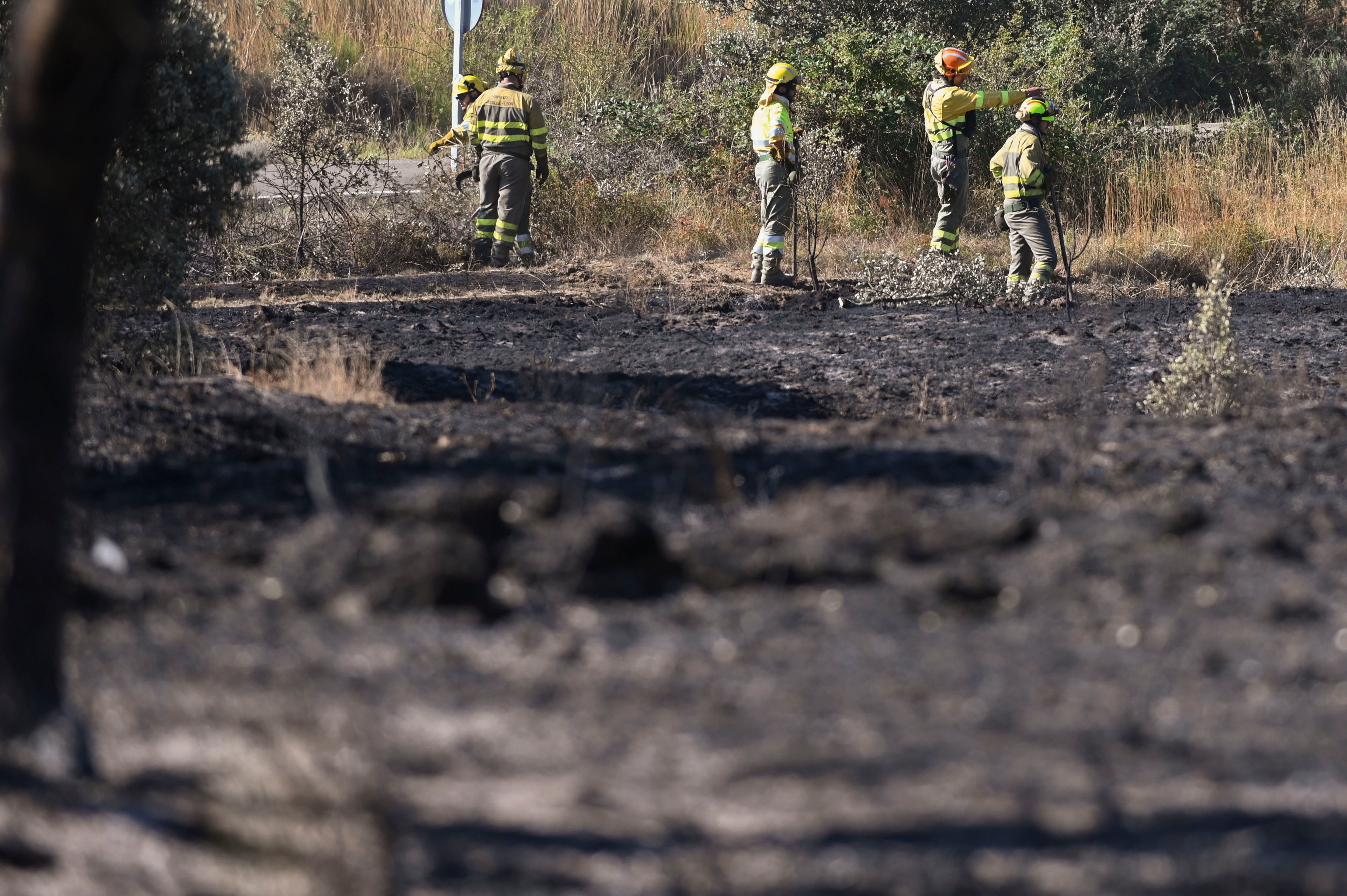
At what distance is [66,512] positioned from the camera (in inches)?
87.3

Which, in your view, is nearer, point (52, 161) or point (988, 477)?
point (52, 161)

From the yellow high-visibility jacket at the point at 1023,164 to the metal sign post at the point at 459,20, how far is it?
5611 millimetres

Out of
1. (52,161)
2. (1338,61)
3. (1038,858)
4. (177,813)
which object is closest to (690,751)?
(1038,858)

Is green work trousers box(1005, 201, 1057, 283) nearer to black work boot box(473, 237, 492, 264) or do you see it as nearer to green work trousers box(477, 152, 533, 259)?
green work trousers box(477, 152, 533, 259)

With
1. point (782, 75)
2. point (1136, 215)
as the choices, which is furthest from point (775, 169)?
point (1136, 215)

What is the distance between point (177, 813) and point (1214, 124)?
1560 cm

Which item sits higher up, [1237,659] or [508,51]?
[508,51]

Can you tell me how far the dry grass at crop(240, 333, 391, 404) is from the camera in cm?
555

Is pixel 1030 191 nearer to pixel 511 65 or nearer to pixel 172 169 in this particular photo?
pixel 511 65

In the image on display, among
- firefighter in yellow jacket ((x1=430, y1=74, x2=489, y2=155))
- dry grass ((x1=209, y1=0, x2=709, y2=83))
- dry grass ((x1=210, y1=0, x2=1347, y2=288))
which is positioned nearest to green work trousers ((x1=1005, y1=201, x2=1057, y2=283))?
dry grass ((x1=210, y1=0, x2=1347, y2=288))

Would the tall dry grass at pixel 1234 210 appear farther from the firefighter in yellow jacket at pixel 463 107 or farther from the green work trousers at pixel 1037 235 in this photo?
the firefighter in yellow jacket at pixel 463 107

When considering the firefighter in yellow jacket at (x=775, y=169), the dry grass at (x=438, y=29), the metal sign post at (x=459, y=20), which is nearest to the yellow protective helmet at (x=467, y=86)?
the metal sign post at (x=459, y=20)

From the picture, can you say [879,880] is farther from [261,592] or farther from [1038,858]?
[261,592]

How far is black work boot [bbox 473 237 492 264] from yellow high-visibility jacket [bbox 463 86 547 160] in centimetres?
81
